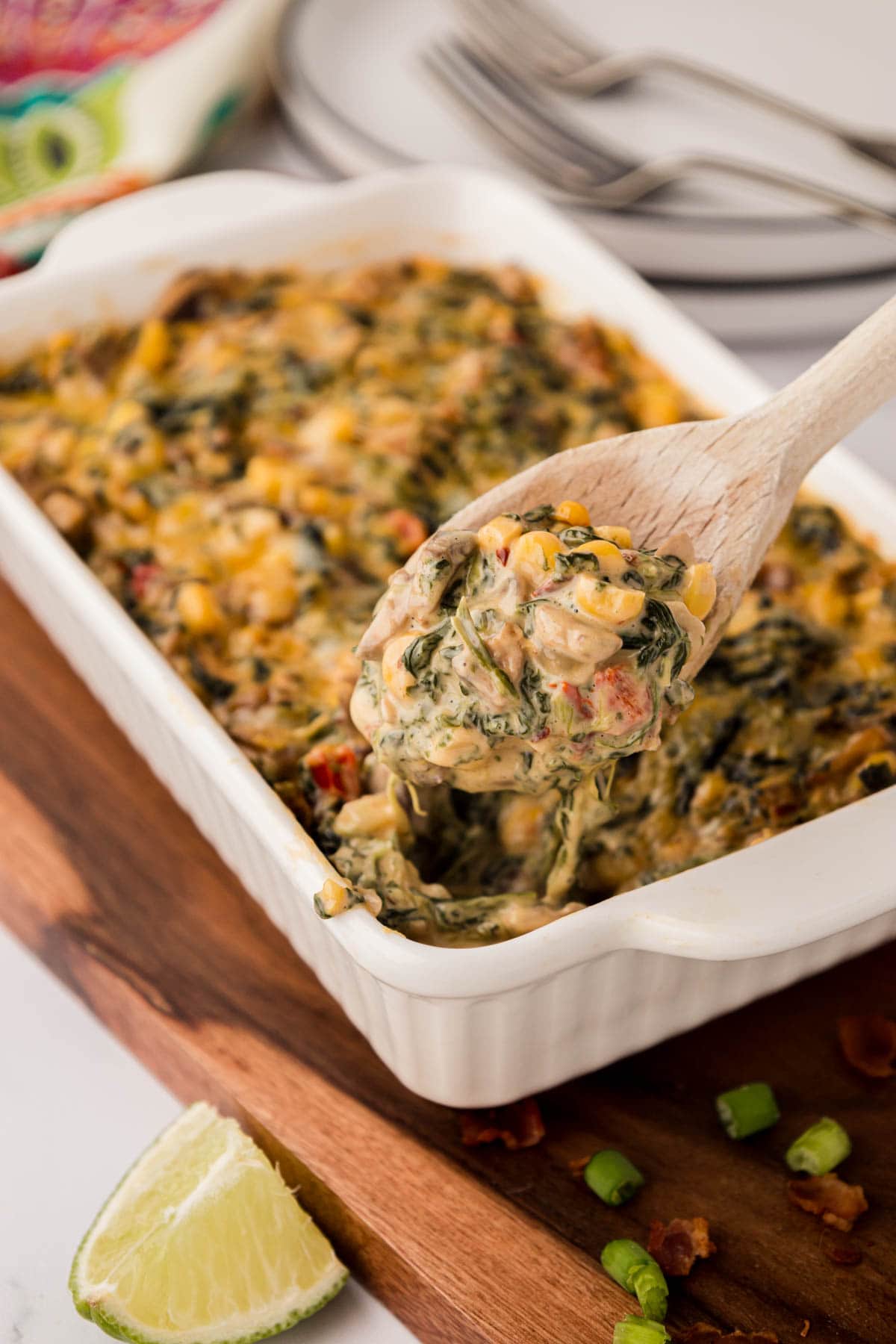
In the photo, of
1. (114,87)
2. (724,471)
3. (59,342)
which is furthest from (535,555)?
(114,87)

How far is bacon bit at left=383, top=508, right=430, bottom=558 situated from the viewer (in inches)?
102

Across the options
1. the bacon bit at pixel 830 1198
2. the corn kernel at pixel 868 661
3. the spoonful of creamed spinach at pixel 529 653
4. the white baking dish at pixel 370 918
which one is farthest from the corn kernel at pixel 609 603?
the bacon bit at pixel 830 1198

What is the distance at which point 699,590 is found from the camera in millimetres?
1943

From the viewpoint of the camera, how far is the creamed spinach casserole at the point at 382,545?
7.22 feet

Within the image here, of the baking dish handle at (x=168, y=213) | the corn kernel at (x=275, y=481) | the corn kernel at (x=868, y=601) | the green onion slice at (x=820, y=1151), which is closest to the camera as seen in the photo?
the green onion slice at (x=820, y=1151)

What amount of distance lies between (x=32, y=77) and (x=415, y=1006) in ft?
10.00

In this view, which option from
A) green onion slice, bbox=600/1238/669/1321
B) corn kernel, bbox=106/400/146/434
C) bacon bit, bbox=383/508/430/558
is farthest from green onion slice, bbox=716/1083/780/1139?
corn kernel, bbox=106/400/146/434

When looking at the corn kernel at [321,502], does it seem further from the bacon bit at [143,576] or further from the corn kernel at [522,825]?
the corn kernel at [522,825]

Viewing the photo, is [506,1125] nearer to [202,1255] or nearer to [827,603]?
[202,1255]

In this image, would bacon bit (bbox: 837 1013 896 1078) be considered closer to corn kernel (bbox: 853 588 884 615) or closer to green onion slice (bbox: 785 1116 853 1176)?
green onion slice (bbox: 785 1116 853 1176)

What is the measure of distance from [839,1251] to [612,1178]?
0.33 meters

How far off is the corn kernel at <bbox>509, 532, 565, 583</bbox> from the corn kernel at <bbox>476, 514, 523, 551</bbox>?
0.12 feet

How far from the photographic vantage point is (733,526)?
2066 mm

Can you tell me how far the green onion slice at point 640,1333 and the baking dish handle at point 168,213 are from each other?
2277 mm
